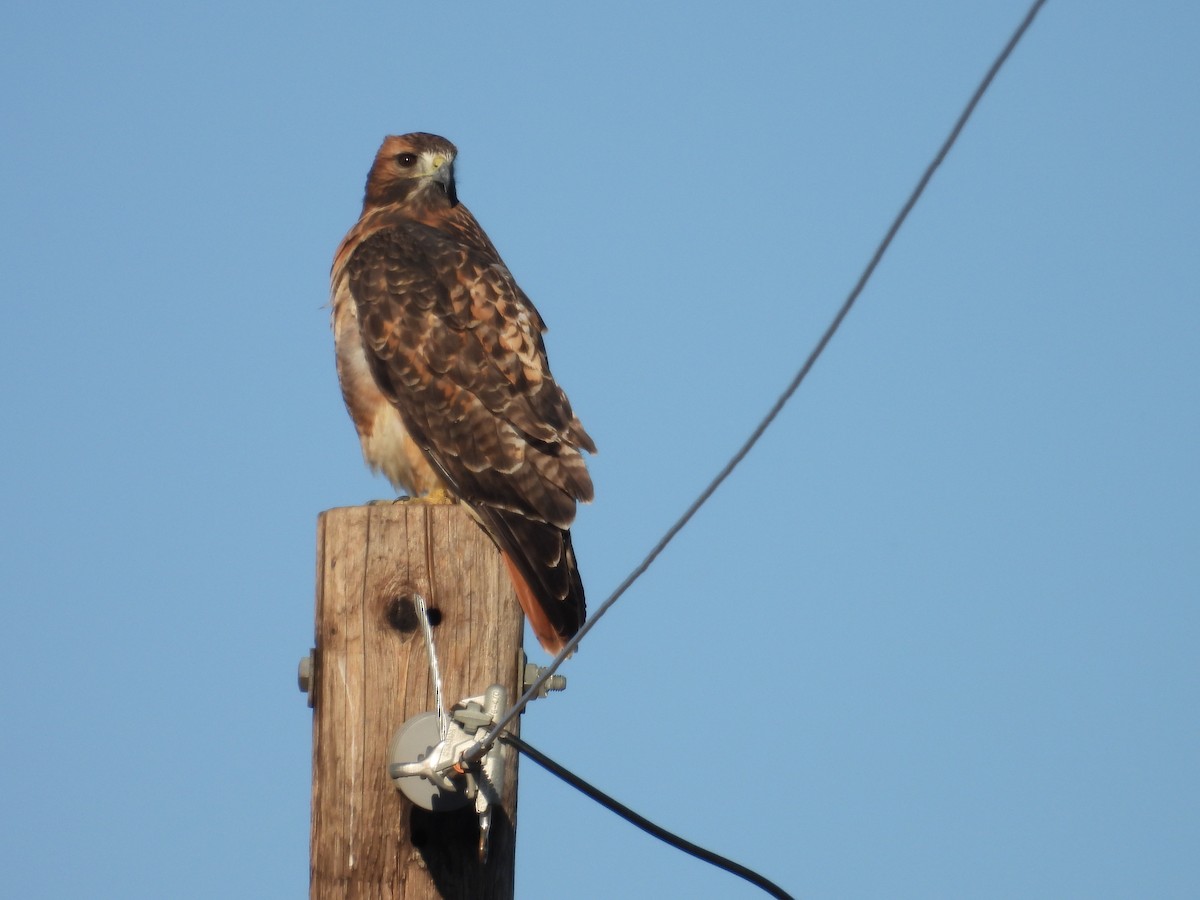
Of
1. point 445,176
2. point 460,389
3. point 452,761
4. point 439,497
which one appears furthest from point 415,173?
point 452,761

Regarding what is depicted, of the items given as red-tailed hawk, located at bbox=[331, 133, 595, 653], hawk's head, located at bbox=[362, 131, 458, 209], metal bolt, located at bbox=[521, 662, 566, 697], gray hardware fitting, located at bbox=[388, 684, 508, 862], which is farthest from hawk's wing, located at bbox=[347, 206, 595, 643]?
gray hardware fitting, located at bbox=[388, 684, 508, 862]

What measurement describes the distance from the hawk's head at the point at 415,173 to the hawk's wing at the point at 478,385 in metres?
0.60

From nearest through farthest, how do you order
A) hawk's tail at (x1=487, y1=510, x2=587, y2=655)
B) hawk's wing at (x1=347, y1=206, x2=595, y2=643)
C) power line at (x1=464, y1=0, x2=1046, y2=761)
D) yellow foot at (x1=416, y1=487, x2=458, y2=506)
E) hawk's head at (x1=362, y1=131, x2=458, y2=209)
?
power line at (x1=464, y1=0, x2=1046, y2=761) < hawk's tail at (x1=487, y1=510, x2=587, y2=655) < hawk's wing at (x1=347, y1=206, x2=595, y2=643) < yellow foot at (x1=416, y1=487, x2=458, y2=506) < hawk's head at (x1=362, y1=131, x2=458, y2=209)

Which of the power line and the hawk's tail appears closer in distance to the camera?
the power line

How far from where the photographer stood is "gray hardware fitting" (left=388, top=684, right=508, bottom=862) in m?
3.63

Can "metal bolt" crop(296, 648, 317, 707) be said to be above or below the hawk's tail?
below

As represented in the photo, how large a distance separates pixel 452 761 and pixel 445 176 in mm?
4583

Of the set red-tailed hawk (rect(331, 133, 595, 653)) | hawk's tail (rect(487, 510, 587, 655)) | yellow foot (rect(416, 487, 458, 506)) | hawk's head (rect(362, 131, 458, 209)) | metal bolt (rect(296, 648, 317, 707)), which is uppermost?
hawk's head (rect(362, 131, 458, 209))

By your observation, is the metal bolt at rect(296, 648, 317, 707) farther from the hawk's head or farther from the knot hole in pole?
the hawk's head

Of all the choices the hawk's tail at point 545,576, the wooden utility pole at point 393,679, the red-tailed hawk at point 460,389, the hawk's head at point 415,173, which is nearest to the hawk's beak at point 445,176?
the hawk's head at point 415,173

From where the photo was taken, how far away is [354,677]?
149 inches

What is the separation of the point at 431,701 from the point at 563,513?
1.75 metres

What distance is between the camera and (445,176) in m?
7.72

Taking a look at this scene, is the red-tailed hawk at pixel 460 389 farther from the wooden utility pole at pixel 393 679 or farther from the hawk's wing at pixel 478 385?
the wooden utility pole at pixel 393 679
